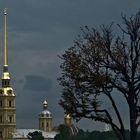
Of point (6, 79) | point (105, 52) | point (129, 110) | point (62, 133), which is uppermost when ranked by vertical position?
point (6, 79)

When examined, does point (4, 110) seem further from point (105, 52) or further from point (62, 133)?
point (105, 52)

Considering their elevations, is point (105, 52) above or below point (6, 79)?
below

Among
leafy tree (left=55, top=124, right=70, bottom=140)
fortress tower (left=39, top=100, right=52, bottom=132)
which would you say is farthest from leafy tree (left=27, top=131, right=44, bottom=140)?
fortress tower (left=39, top=100, right=52, bottom=132)

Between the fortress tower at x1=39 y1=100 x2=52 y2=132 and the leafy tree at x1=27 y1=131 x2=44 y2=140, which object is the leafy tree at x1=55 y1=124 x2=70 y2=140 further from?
the fortress tower at x1=39 y1=100 x2=52 y2=132

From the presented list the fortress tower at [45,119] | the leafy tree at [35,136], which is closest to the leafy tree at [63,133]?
the leafy tree at [35,136]

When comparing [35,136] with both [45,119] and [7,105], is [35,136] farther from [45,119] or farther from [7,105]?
[45,119]

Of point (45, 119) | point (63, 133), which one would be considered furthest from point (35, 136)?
point (45, 119)

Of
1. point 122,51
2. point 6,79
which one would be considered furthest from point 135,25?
point 6,79

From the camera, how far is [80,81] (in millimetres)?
19219

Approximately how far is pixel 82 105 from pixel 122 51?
166cm

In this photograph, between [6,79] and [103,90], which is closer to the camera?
[103,90]

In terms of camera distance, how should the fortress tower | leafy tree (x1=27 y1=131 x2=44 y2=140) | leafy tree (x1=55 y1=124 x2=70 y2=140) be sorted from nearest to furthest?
1. leafy tree (x1=27 y1=131 x2=44 y2=140)
2. leafy tree (x1=55 y1=124 x2=70 y2=140)
3. the fortress tower

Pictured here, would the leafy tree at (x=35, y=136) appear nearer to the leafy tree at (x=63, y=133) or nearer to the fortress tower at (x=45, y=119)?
the leafy tree at (x=63, y=133)

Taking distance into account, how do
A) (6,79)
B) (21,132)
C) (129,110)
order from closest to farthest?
(129,110), (6,79), (21,132)
